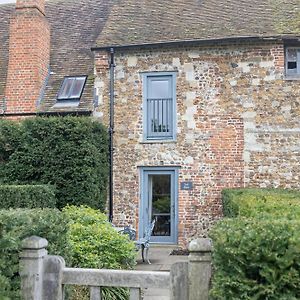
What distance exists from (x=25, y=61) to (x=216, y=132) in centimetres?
659

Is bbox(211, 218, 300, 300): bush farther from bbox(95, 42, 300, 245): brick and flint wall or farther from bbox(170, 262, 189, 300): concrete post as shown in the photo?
bbox(95, 42, 300, 245): brick and flint wall

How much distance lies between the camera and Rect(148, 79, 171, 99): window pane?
1471 centimetres

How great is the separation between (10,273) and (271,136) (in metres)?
10.1

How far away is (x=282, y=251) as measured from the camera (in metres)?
4.57

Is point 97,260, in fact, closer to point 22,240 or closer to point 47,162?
point 22,240

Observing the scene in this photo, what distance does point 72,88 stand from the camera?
15.8 metres

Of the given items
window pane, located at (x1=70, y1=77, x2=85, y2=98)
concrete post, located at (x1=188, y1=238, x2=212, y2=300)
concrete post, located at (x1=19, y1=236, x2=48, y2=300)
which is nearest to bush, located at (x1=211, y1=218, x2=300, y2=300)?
concrete post, located at (x1=188, y1=238, x2=212, y2=300)

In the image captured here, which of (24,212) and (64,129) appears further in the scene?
(64,129)

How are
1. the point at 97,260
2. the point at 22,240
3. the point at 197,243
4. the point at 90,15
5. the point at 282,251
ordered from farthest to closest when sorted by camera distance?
1. the point at 90,15
2. the point at 97,260
3. the point at 22,240
4. the point at 197,243
5. the point at 282,251

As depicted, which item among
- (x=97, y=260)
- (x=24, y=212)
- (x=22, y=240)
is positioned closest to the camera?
(x=22, y=240)

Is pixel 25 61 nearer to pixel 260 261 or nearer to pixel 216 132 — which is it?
pixel 216 132

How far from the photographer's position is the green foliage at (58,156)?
44.0ft

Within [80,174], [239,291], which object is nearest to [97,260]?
[239,291]

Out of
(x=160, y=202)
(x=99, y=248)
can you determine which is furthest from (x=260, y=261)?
(x=160, y=202)
